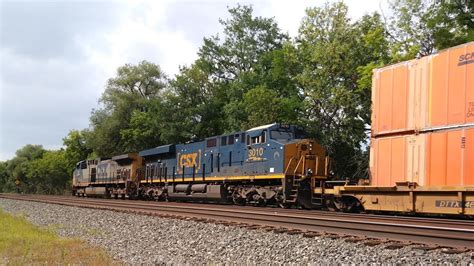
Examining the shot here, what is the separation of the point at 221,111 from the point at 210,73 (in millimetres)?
5003

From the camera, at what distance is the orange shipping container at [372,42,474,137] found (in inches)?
461

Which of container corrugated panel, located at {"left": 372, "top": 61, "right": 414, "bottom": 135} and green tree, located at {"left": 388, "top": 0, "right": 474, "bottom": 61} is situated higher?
green tree, located at {"left": 388, "top": 0, "right": 474, "bottom": 61}

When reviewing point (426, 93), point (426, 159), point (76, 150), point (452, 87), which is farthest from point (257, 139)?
point (76, 150)

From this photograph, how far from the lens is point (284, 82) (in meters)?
36.2

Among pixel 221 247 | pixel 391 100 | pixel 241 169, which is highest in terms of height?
pixel 391 100

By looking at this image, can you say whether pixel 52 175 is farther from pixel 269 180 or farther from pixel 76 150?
pixel 269 180

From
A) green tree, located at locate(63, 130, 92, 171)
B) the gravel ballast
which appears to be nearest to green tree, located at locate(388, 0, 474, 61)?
the gravel ballast

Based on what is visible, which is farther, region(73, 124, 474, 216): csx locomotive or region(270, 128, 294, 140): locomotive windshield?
region(270, 128, 294, 140): locomotive windshield

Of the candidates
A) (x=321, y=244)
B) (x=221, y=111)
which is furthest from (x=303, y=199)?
(x=221, y=111)

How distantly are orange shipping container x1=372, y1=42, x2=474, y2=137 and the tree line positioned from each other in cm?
1013

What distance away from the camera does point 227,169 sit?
846 inches

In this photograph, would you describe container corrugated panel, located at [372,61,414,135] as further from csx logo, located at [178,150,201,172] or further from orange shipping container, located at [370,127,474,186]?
csx logo, located at [178,150,201,172]

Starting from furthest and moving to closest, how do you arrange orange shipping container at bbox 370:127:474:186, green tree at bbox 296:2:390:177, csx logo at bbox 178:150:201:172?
green tree at bbox 296:2:390:177, csx logo at bbox 178:150:201:172, orange shipping container at bbox 370:127:474:186

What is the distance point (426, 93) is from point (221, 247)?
7442 millimetres
